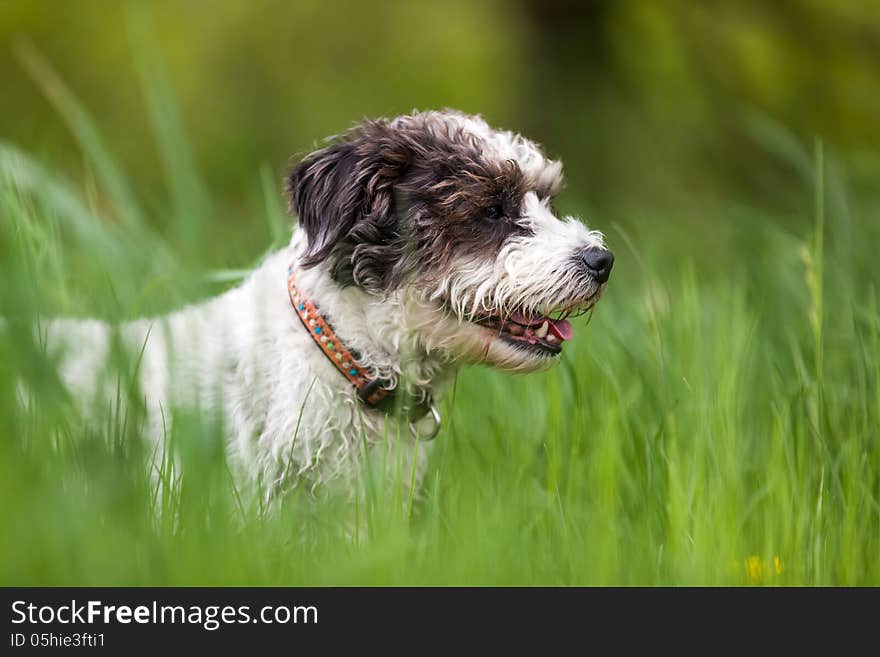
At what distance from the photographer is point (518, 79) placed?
41.2 feet

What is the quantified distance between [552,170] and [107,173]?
1996 millimetres

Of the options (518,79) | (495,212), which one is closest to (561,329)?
(495,212)

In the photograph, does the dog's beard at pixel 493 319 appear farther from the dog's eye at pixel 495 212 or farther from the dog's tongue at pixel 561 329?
the dog's eye at pixel 495 212

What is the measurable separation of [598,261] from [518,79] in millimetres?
9167

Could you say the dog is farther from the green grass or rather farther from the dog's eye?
the green grass

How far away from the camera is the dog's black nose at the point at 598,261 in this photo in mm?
3820

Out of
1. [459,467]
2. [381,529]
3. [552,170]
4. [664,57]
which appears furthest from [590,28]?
[381,529]

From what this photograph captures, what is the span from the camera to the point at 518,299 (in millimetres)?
3838

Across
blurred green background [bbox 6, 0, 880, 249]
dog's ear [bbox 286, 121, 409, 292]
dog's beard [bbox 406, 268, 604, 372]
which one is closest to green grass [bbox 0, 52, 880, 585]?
dog's beard [bbox 406, 268, 604, 372]

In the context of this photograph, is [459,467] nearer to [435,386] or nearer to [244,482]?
[435,386]

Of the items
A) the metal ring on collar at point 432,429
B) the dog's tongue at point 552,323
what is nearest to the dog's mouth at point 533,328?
the dog's tongue at point 552,323

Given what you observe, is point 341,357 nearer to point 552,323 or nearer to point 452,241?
point 452,241

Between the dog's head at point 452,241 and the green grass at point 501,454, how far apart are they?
0.84ft

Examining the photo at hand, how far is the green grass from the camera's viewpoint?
2.96 m
